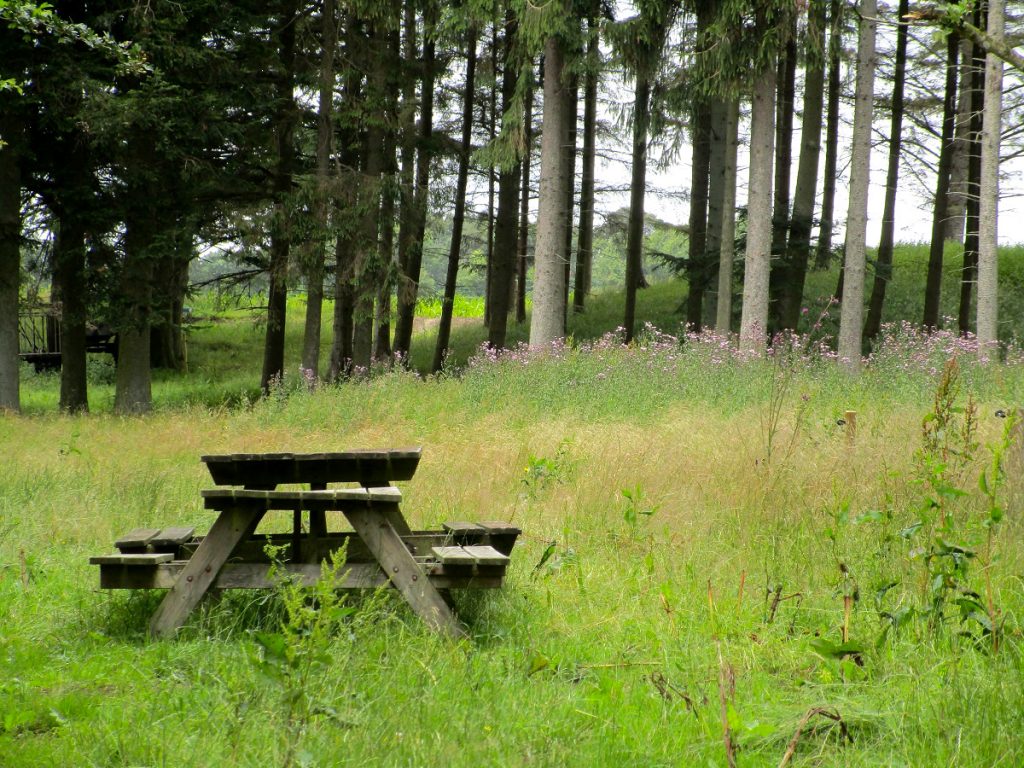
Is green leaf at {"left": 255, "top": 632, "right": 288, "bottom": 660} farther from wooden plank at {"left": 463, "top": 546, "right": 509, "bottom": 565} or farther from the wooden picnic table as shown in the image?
wooden plank at {"left": 463, "top": 546, "right": 509, "bottom": 565}

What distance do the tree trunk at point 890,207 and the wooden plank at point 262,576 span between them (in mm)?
17361

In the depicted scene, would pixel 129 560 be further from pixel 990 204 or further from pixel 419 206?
pixel 990 204

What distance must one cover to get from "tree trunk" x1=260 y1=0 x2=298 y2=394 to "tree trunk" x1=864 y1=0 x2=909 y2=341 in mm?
12340

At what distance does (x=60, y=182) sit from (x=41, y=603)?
41.3ft

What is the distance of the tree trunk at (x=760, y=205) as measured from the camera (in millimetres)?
14203

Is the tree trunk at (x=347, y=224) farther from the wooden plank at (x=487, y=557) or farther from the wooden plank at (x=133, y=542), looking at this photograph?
the wooden plank at (x=487, y=557)

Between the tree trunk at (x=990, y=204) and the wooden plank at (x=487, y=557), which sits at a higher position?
the tree trunk at (x=990, y=204)

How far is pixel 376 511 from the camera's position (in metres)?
4.09

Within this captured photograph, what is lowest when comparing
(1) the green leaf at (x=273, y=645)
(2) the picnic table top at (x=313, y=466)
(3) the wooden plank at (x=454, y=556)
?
(3) the wooden plank at (x=454, y=556)

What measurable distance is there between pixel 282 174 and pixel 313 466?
14.7 metres

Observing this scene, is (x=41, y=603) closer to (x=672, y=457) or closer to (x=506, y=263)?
(x=672, y=457)

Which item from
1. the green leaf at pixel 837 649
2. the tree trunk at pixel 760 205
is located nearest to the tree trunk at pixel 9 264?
the tree trunk at pixel 760 205

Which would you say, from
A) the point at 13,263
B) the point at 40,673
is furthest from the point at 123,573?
the point at 13,263

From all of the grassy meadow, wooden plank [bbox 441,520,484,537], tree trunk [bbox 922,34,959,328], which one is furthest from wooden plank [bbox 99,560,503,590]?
tree trunk [bbox 922,34,959,328]
